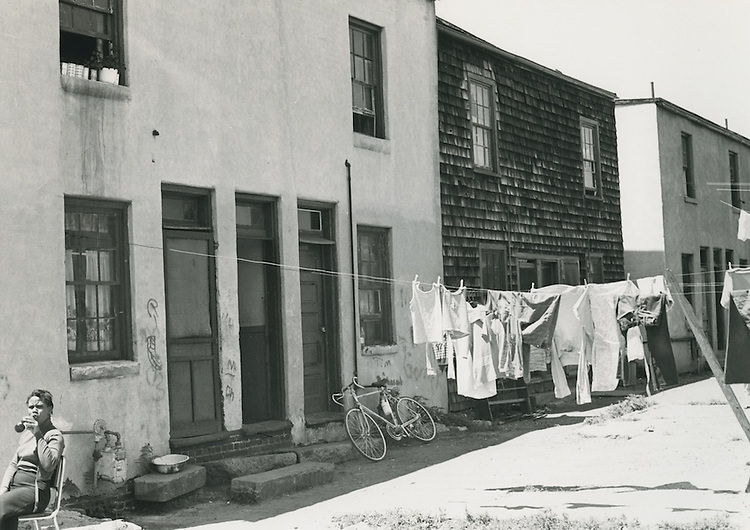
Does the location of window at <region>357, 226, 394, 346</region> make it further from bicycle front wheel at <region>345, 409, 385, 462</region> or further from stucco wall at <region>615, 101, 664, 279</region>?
stucco wall at <region>615, 101, 664, 279</region>

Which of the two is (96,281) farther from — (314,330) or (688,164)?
(688,164)

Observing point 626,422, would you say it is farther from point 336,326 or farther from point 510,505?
point 510,505

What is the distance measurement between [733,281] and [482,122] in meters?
8.19

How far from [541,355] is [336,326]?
131 inches

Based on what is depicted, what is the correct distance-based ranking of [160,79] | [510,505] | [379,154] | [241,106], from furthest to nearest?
[379,154] → [241,106] → [160,79] → [510,505]

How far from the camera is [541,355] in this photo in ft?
47.5

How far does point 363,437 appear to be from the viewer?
43.2ft

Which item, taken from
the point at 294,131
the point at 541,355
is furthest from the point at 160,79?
the point at 541,355

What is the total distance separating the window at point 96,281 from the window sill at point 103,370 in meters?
0.18

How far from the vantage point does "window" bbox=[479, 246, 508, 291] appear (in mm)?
17781

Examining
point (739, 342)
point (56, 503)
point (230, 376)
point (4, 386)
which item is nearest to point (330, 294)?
point (230, 376)

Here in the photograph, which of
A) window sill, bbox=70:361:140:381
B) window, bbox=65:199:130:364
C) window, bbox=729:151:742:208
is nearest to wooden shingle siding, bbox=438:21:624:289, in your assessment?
window, bbox=65:199:130:364

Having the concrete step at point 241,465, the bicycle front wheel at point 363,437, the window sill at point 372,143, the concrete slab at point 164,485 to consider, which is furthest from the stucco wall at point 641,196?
the concrete slab at point 164,485

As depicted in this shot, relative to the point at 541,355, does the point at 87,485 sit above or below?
below
